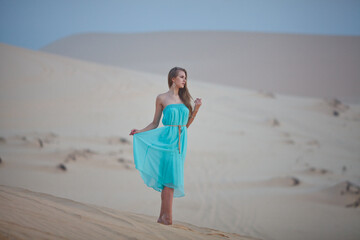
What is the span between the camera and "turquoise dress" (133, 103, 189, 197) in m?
4.26

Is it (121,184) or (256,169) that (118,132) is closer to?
(121,184)

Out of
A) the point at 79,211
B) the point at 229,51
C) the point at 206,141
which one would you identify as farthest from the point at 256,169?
the point at 229,51

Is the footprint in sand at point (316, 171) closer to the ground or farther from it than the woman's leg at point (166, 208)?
farther from it

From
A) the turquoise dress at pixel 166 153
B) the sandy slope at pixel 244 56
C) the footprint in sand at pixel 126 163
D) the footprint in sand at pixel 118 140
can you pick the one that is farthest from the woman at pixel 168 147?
the sandy slope at pixel 244 56

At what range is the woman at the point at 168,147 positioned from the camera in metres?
4.25

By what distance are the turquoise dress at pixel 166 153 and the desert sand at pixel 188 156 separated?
505mm

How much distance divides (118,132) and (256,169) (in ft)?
13.6

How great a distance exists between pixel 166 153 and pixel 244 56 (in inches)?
1864

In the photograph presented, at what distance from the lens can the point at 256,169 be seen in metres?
9.99

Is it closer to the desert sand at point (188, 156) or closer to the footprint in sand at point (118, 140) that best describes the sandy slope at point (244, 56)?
the desert sand at point (188, 156)

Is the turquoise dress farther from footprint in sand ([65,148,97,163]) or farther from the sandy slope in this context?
the sandy slope

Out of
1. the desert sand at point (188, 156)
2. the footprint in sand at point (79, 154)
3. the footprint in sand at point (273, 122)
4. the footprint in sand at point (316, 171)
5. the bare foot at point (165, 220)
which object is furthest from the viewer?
the footprint in sand at point (273, 122)

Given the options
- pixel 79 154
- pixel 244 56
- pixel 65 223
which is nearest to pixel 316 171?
pixel 79 154

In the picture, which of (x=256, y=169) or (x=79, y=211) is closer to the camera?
(x=79, y=211)
